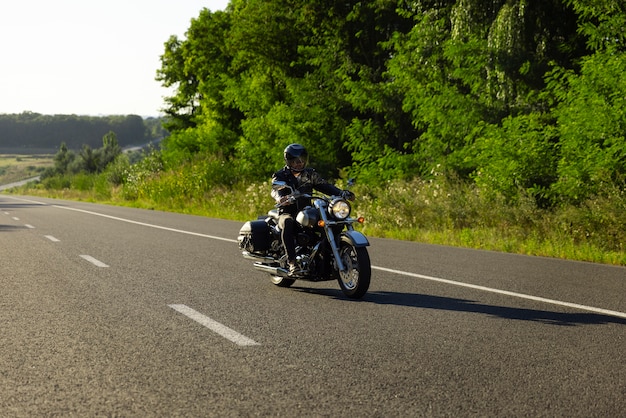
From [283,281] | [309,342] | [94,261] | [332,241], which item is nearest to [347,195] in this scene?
[332,241]

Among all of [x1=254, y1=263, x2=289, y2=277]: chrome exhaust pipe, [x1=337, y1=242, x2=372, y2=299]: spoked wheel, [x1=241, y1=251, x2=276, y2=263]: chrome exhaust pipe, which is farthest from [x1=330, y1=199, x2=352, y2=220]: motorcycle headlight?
[x1=241, y1=251, x2=276, y2=263]: chrome exhaust pipe

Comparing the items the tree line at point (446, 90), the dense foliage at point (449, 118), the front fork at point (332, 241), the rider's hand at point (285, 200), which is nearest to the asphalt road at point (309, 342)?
the front fork at point (332, 241)

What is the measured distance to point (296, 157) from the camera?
9.09 meters

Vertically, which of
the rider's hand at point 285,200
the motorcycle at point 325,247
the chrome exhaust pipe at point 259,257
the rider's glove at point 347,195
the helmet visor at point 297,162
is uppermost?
the helmet visor at point 297,162

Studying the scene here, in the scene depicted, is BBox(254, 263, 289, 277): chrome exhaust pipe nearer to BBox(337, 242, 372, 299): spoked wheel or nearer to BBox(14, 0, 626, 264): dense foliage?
BBox(337, 242, 372, 299): spoked wheel

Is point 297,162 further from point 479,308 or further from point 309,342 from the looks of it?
point 309,342

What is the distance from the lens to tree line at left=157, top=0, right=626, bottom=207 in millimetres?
15273

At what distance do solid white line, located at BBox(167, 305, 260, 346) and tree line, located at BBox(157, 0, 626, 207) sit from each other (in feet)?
29.7

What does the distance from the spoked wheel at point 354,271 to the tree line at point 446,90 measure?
7.33 meters

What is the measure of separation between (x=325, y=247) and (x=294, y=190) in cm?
72

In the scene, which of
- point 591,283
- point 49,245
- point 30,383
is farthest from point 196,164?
point 30,383

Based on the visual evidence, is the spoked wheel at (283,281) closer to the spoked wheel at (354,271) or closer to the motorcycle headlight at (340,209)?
the spoked wheel at (354,271)

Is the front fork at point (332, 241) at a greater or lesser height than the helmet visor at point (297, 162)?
lesser

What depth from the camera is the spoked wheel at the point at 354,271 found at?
27.6ft
